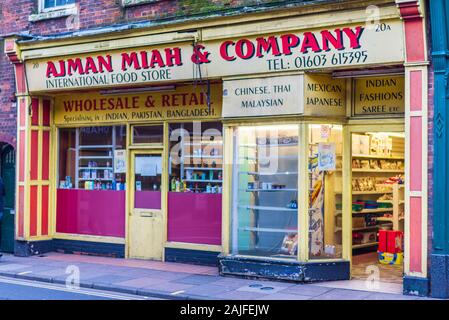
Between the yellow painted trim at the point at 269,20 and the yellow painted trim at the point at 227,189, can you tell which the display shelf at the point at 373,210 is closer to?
the yellow painted trim at the point at 227,189

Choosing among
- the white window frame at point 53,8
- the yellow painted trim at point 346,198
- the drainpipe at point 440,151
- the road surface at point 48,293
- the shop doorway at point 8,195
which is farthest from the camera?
the shop doorway at point 8,195

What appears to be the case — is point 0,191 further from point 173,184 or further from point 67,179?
point 173,184

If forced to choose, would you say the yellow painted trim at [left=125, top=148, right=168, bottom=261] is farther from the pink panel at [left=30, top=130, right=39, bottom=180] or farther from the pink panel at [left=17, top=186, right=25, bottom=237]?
the pink panel at [left=17, top=186, right=25, bottom=237]

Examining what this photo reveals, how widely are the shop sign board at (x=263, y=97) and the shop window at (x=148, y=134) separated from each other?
232cm

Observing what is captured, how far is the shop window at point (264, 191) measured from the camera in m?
11.8

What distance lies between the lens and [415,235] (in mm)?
10141

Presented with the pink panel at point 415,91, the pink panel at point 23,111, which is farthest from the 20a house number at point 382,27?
the pink panel at point 23,111

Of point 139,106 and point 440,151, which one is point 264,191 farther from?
point 139,106

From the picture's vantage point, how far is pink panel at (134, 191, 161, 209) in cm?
1387

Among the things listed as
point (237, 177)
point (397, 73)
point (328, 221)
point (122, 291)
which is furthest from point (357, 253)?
point (122, 291)

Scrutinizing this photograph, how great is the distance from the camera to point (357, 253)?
565 inches

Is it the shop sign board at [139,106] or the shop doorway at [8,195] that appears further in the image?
the shop doorway at [8,195]

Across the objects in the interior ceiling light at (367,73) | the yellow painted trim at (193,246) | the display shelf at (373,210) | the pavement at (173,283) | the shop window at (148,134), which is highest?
the interior ceiling light at (367,73)

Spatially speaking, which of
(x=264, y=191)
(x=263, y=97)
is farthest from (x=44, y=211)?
(x=263, y=97)
